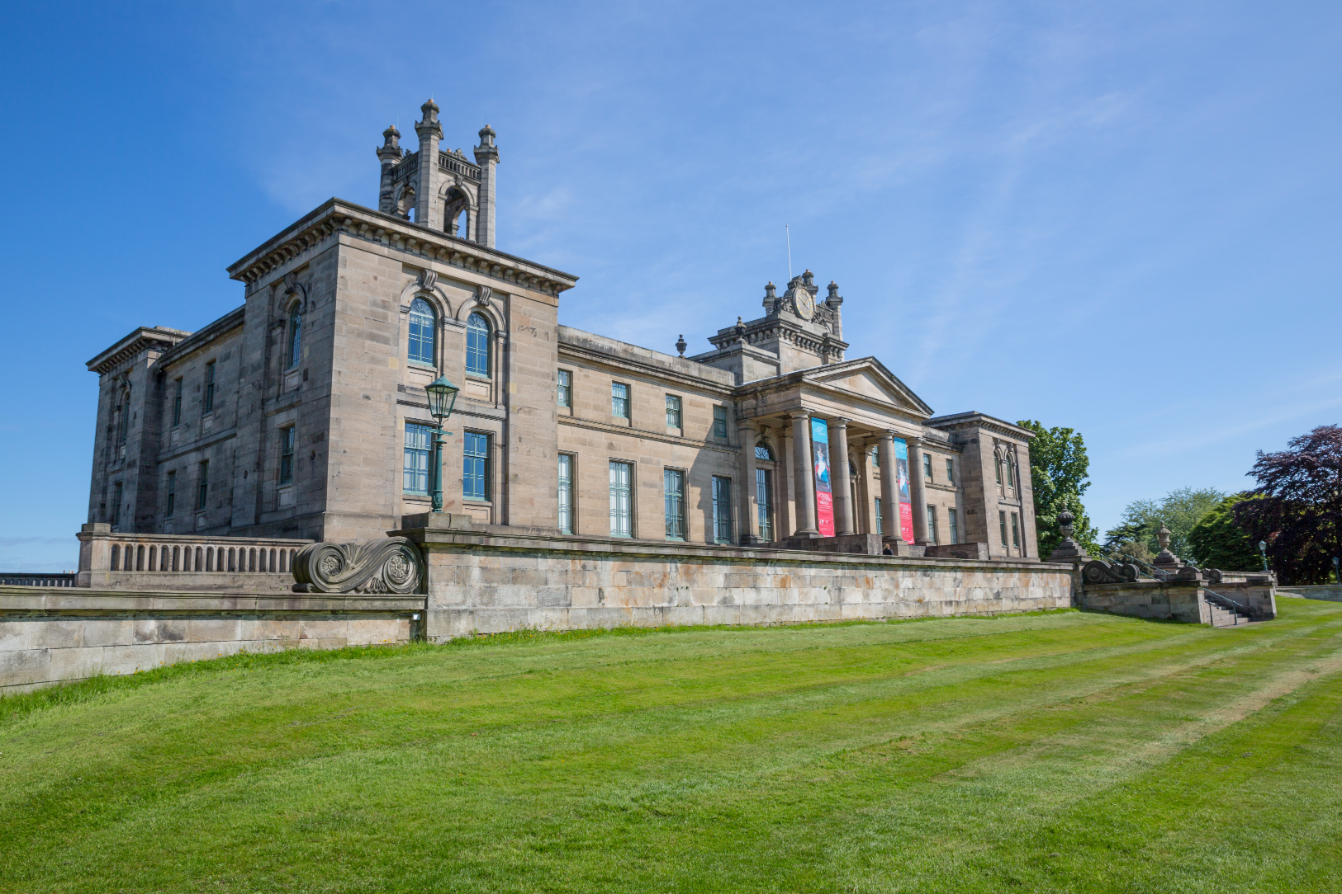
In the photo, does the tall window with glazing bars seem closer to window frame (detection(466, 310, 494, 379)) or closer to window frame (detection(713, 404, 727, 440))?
window frame (detection(466, 310, 494, 379))

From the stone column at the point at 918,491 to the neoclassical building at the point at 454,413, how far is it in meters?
0.10

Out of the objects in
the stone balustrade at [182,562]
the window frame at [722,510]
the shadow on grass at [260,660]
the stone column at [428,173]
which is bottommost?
the shadow on grass at [260,660]

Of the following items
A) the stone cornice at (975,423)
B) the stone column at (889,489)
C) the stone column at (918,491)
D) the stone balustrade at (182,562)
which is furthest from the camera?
the stone cornice at (975,423)

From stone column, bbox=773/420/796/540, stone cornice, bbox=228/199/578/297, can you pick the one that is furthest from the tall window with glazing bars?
stone column, bbox=773/420/796/540

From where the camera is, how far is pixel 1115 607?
33.2 m

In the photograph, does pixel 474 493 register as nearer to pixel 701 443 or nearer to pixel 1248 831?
pixel 701 443

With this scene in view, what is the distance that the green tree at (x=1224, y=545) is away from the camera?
64.0 metres

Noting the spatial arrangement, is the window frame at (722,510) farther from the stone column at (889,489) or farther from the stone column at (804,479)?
the stone column at (889,489)

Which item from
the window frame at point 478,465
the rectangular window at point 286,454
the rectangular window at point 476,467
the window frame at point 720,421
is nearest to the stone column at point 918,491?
the window frame at point 720,421

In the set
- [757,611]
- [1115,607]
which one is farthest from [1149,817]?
[1115,607]

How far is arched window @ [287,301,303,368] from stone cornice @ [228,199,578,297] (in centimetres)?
167

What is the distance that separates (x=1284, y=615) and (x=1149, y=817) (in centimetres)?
3706

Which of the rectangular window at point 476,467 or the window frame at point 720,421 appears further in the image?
the window frame at point 720,421

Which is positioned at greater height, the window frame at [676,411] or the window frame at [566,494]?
the window frame at [676,411]
